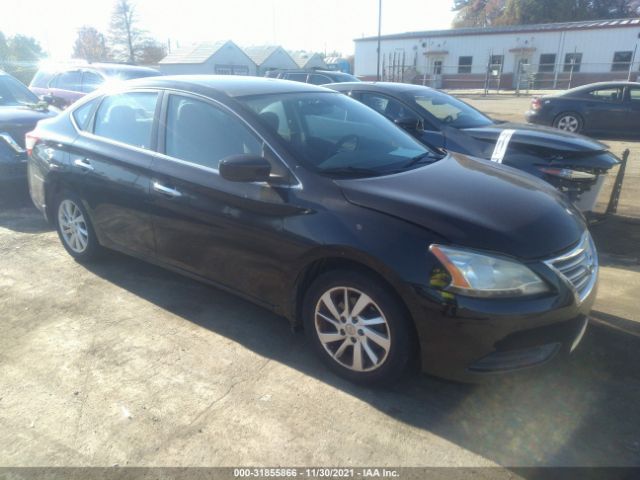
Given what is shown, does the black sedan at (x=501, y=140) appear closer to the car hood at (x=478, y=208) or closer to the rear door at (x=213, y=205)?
the car hood at (x=478, y=208)

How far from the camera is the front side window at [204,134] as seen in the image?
332 cm

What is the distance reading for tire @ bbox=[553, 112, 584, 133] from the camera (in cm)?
1277

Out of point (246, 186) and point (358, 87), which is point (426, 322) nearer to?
point (246, 186)

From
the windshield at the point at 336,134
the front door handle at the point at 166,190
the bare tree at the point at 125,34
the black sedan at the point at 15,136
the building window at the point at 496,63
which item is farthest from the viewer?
the bare tree at the point at 125,34

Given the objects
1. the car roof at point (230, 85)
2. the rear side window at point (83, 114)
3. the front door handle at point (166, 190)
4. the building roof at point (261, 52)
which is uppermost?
the building roof at point (261, 52)

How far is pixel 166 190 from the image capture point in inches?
141

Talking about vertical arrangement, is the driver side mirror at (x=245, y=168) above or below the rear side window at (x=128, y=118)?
below

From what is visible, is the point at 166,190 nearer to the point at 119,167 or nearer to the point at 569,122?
the point at 119,167

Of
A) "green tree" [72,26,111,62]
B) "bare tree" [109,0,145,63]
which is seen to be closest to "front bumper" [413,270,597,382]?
"bare tree" [109,0,145,63]

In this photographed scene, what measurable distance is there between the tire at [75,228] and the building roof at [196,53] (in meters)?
41.2

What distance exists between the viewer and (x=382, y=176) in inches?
123

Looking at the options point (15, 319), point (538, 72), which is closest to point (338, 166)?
point (15, 319)

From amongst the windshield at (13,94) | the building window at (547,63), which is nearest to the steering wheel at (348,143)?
the windshield at (13,94)

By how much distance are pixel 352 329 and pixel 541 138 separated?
3923 millimetres
